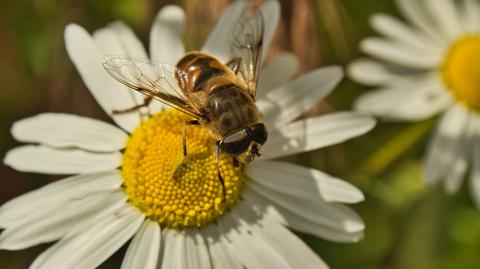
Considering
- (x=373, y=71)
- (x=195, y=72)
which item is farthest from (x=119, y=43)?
(x=373, y=71)

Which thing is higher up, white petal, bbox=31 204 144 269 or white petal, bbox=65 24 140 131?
white petal, bbox=65 24 140 131

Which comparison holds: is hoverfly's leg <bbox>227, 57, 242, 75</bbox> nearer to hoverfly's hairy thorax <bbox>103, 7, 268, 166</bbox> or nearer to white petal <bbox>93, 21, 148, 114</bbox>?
hoverfly's hairy thorax <bbox>103, 7, 268, 166</bbox>

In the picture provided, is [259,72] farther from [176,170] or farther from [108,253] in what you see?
[108,253]

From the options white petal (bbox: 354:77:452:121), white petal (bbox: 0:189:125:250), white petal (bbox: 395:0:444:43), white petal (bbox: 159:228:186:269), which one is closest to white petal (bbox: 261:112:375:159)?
white petal (bbox: 159:228:186:269)

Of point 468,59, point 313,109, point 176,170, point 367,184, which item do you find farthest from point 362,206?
point 176,170

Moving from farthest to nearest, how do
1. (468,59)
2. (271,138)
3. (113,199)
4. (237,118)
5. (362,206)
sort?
(362,206)
(468,59)
(271,138)
(113,199)
(237,118)

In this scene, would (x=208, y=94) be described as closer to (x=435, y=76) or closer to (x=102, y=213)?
(x=102, y=213)

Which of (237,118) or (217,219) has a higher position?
(237,118)
